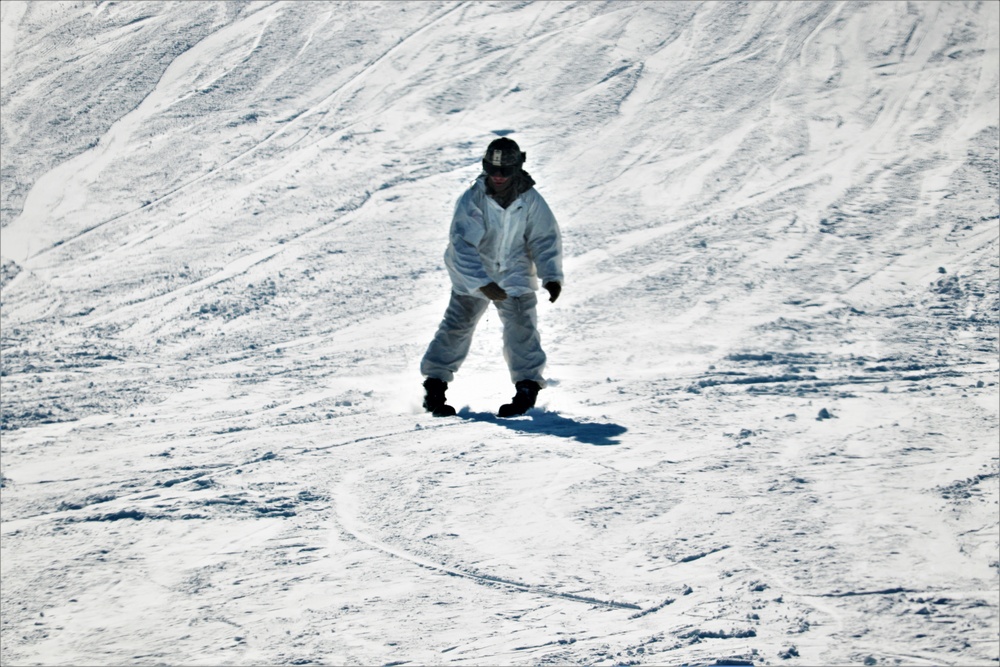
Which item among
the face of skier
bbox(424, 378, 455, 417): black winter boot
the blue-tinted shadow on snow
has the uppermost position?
the face of skier

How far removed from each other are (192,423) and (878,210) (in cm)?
471

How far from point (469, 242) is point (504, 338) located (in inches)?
Result: 19.7

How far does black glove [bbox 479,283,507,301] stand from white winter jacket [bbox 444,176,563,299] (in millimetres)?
24

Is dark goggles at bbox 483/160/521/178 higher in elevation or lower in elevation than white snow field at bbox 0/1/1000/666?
higher

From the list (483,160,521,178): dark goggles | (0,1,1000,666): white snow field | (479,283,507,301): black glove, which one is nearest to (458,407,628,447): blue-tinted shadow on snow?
(0,1,1000,666): white snow field

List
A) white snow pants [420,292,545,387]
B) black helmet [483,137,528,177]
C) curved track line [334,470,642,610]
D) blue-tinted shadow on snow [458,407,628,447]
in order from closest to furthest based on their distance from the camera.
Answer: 1. curved track line [334,470,642,610]
2. blue-tinted shadow on snow [458,407,628,447]
3. black helmet [483,137,528,177]
4. white snow pants [420,292,545,387]

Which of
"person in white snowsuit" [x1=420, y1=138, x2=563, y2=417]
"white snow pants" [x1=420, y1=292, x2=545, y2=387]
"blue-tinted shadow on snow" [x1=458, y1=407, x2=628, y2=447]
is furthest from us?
"white snow pants" [x1=420, y1=292, x2=545, y2=387]

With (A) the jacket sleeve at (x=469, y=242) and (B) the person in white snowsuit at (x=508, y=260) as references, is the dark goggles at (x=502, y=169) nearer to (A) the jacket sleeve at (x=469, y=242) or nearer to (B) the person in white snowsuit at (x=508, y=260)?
(B) the person in white snowsuit at (x=508, y=260)

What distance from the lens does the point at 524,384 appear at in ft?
20.7

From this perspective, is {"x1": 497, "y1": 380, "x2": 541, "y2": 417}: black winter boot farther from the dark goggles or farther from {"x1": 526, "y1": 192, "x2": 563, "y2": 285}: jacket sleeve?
the dark goggles

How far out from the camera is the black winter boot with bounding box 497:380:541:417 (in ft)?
20.5

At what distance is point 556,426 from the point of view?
5.93 meters

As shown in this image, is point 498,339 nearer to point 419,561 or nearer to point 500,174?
point 500,174

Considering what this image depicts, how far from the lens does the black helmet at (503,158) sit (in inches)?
237
